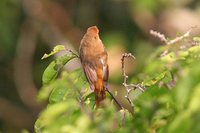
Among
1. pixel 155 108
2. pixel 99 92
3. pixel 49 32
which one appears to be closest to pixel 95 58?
pixel 99 92

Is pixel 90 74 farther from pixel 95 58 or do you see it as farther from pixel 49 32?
pixel 49 32

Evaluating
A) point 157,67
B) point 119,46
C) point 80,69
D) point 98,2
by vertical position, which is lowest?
point 157,67

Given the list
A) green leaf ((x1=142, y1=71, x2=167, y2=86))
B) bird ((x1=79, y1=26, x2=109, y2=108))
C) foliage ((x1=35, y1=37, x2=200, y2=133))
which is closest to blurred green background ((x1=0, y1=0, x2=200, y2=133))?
bird ((x1=79, y1=26, x2=109, y2=108))

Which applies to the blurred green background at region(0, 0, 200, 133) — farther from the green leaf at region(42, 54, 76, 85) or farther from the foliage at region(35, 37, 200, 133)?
the foliage at region(35, 37, 200, 133)

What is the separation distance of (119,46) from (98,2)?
3.61ft

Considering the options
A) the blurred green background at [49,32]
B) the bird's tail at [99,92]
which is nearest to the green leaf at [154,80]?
the bird's tail at [99,92]

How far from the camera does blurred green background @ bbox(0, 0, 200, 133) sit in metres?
12.0

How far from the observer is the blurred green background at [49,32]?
39.2ft

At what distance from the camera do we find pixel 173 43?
2.50m

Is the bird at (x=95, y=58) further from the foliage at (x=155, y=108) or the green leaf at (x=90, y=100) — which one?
Result: the foliage at (x=155, y=108)

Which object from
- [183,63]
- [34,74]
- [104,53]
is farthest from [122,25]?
[183,63]

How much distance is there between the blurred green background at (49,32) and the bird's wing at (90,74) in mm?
7908

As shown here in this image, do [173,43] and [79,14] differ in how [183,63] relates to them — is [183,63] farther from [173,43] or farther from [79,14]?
[79,14]

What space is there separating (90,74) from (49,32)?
9.01 m
